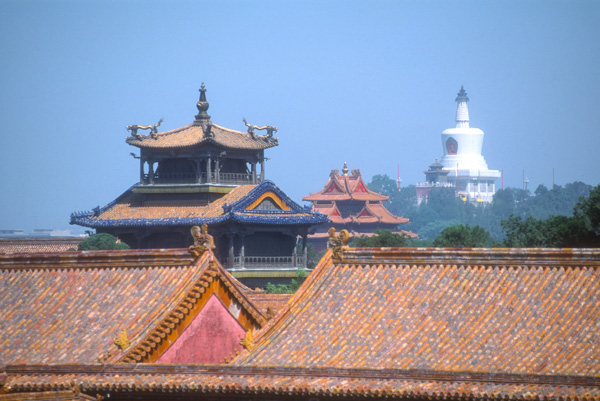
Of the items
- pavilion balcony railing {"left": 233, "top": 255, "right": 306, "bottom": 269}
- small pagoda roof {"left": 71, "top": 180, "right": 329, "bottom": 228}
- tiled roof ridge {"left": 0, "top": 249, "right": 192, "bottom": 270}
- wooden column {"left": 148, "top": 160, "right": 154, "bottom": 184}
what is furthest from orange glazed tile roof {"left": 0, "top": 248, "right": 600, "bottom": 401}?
wooden column {"left": 148, "top": 160, "right": 154, "bottom": 184}

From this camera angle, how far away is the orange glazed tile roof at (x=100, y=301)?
2919 cm

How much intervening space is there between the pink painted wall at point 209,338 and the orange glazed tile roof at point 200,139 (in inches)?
1340

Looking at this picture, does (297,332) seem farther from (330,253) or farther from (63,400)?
(63,400)

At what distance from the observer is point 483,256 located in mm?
28766

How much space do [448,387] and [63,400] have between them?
7.65 meters

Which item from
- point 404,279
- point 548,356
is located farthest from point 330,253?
point 548,356

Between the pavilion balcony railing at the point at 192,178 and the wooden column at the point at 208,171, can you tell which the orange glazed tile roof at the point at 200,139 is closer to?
the wooden column at the point at 208,171

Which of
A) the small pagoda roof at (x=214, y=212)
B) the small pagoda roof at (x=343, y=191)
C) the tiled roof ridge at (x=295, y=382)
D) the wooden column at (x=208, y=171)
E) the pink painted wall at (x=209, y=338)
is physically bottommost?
the tiled roof ridge at (x=295, y=382)

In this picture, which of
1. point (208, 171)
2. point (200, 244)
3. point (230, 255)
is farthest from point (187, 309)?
point (208, 171)

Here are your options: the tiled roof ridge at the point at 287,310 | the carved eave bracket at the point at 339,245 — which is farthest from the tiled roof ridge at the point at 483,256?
the tiled roof ridge at the point at 287,310

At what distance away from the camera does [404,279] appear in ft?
96.7

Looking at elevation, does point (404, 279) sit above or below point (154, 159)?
below

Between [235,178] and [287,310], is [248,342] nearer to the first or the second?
[287,310]

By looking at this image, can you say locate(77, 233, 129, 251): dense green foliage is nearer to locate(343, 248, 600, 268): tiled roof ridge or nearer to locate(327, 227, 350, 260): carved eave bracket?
locate(327, 227, 350, 260): carved eave bracket
